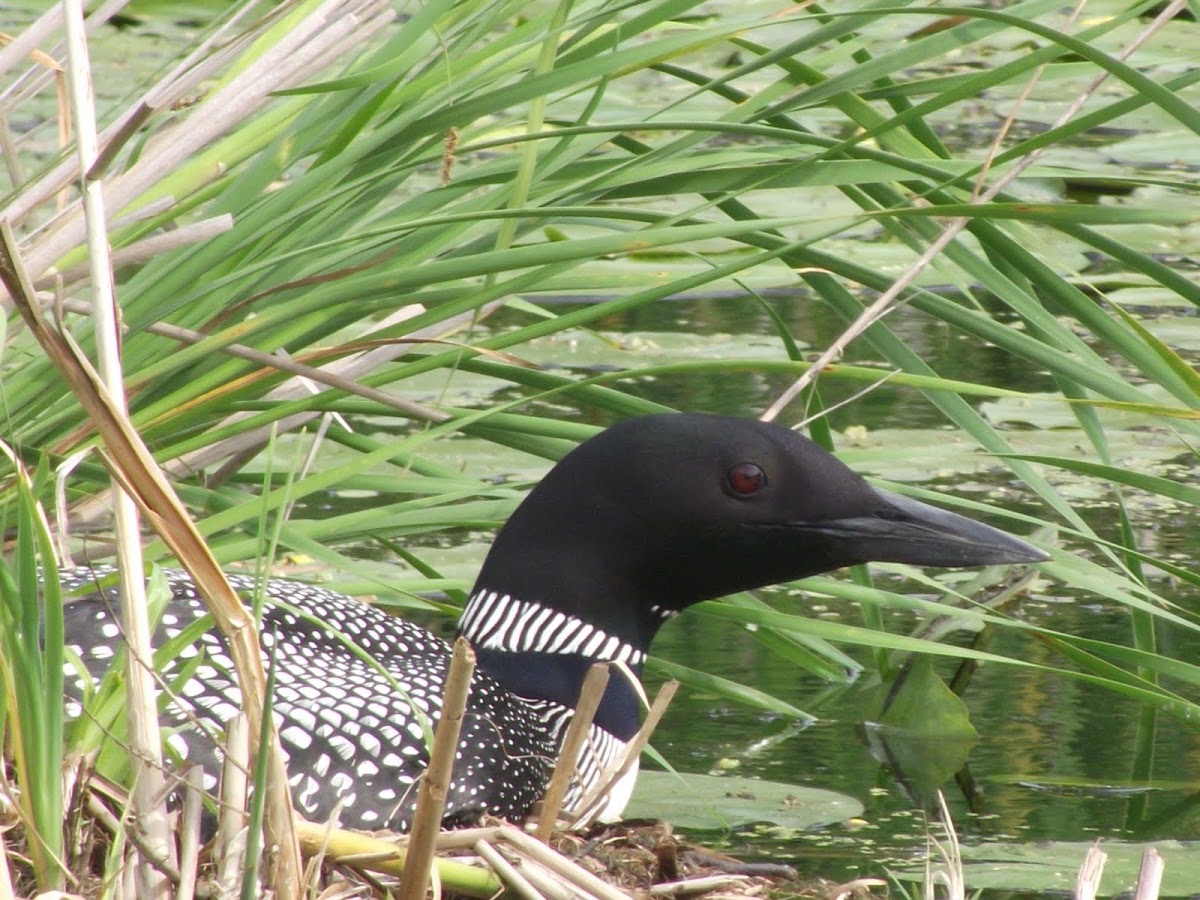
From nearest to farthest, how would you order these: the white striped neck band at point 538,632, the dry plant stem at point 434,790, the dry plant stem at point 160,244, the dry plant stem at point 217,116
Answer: the dry plant stem at point 434,790
the dry plant stem at point 160,244
the dry plant stem at point 217,116
the white striped neck band at point 538,632

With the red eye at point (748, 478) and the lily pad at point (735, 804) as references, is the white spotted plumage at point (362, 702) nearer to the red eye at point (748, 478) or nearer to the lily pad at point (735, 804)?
the lily pad at point (735, 804)

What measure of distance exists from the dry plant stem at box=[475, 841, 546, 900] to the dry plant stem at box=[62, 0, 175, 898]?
0.81ft

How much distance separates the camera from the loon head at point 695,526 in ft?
7.68

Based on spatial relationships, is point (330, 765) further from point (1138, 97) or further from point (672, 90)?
point (672, 90)

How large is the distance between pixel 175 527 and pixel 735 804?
1040 millimetres

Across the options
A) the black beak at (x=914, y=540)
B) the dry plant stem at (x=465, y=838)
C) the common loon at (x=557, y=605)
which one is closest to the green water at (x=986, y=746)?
the common loon at (x=557, y=605)

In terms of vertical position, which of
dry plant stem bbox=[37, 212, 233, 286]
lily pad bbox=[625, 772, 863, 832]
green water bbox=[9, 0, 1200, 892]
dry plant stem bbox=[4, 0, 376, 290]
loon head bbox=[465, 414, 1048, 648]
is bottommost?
lily pad bbox=[625, 772, 863, 832]

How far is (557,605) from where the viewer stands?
2473 millimetres

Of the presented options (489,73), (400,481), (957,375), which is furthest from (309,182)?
(957,375)

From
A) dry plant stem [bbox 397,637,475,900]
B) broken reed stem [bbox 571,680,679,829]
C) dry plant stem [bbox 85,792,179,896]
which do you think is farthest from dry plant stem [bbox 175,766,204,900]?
broken reed stem [bbox 571,680,679,829]

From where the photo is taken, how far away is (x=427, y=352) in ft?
10.1

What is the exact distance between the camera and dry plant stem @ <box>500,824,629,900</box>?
62.7 inches

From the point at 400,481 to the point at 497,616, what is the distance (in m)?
0.23

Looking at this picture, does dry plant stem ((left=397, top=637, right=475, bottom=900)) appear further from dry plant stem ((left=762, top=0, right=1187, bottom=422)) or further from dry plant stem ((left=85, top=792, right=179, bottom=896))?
dry plant stem ((left=762, top=0, right=1187, bottom=422))
